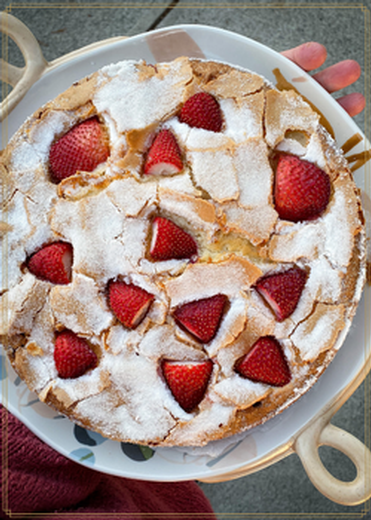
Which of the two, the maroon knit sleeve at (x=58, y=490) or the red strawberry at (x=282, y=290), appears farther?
the maroon knit sleeve at (x=58, y=490)

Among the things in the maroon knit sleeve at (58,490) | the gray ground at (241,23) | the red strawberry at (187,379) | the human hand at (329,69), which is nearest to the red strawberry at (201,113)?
the human hand at (329,69)

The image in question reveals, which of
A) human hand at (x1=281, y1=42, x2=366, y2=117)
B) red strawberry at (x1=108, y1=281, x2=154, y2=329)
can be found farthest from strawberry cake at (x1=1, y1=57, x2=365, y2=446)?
human hand at (x1=281, y1=42, x2=366, y2=117)

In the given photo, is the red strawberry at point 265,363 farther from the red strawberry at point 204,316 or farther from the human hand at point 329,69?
the human hand at point 329,69

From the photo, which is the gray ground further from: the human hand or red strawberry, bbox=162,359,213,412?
red strawberry, bbox=162,359,213,412

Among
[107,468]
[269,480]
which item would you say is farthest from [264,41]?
[269,480]

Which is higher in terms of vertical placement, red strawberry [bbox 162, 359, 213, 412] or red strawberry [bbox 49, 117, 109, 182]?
red strawberry [bbox 49, 117, 109, 182]

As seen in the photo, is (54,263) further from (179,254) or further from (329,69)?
(329,69)

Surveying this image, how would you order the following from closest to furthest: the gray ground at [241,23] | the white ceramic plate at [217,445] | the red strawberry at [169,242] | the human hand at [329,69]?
the red strawberry at [169,242] → the white ceramic plate at [217,445] → the human hand at [329,69] → the gray ground at [241,23]

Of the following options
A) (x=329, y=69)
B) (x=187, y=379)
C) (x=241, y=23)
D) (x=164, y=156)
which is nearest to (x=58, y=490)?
(x=187, y=379)
